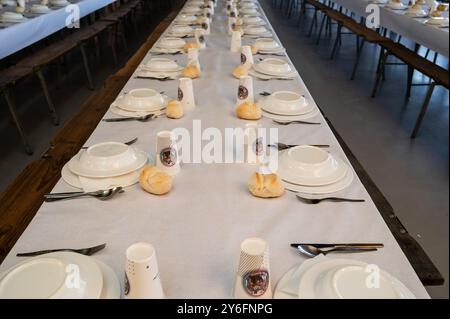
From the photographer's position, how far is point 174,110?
1.35 metres

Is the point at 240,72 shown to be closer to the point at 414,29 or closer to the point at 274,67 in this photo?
the point at 274,67

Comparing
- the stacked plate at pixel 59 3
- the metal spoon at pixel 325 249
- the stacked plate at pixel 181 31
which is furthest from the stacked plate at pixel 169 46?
the stacked plate at pixel 59 3

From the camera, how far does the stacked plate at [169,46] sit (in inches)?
86.8

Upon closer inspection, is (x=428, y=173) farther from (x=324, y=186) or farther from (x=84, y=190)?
(x=84, y=190)

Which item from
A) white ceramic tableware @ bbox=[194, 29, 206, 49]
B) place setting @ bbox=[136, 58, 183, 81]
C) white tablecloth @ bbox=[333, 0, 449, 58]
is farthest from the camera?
white tablecloth @ bbox=[333, 0, 449, 58]

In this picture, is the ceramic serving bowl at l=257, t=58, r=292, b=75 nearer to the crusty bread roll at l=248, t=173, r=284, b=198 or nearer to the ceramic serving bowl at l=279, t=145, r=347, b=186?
the ceramic serving bowl at l=279, t=145, r=347, b=186

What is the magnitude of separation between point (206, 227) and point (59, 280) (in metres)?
0.31

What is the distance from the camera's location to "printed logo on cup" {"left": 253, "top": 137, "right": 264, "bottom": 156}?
1069 millimetres

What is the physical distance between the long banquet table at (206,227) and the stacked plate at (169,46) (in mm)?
1292

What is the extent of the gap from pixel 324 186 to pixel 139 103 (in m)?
0.74

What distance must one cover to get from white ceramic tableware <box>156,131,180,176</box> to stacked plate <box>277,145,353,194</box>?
27cm

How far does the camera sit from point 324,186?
38.0 inches

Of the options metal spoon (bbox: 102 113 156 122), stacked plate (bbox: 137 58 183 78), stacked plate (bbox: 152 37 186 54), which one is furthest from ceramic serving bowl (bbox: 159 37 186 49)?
metal spoon (bbox: 102 113 156 122)
